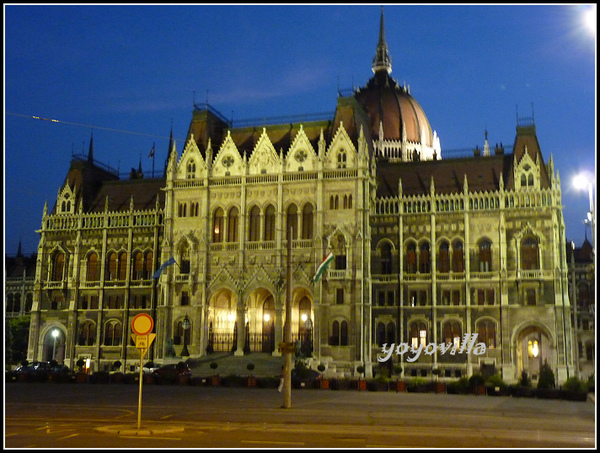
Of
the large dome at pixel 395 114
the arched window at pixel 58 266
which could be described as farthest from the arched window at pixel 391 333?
the arched window at pixel 58 266

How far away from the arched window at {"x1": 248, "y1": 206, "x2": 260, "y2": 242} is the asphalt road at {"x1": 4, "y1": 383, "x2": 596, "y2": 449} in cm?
2613

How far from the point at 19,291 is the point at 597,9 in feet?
306

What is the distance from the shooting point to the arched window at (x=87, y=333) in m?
73.1

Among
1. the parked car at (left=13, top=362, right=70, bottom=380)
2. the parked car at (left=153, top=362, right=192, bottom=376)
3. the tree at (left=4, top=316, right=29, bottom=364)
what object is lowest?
the parked car at (left=13, top=362, right=70, bottom=380)

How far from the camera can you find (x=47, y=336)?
246ft

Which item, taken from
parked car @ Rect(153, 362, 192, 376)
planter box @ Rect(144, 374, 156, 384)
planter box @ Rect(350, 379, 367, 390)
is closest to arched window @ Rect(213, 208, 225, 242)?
parked car @ Rect(153, 362, 192, 376)

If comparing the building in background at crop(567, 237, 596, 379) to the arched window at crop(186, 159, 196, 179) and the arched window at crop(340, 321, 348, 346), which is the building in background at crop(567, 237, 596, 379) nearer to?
the arched window at crop(340, 321, 348, 346)

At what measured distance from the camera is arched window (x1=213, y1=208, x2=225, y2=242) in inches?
2712

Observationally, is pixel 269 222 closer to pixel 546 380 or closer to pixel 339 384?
pixel 339 384

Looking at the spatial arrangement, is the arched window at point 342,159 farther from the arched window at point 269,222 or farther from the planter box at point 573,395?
the planter box at point 573,395

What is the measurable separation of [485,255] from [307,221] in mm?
16047

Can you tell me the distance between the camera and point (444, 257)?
64.3 metres

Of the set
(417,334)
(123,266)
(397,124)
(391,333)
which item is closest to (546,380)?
(417,334)

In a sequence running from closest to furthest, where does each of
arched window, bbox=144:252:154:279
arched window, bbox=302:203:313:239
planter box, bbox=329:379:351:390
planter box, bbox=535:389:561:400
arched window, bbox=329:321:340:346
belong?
planter box, bbox=535:389:561:400
planter box, bbox=329:379:351:390
arched window, bbox=329:321:340:346
arched window, bbox=302:203:313:239
arched window, bbox=144:252:154:279
